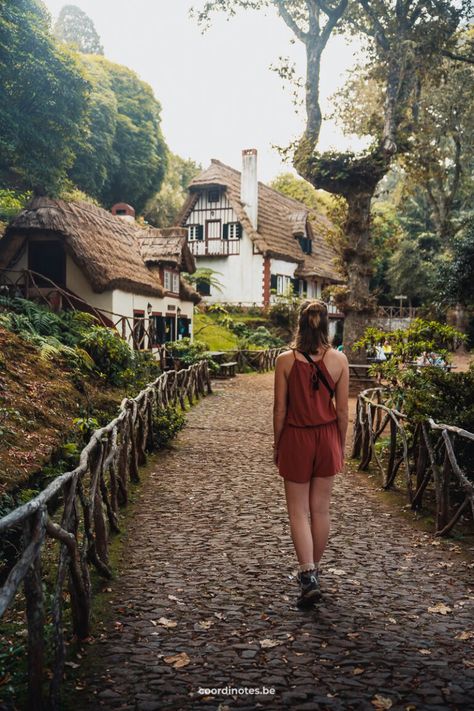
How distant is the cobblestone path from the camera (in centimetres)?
330

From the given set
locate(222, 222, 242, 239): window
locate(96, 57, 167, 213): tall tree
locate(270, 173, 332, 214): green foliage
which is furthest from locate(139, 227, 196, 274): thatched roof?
locate(270, 173, 332, 214): green foliage

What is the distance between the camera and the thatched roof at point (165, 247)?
85.2 feet

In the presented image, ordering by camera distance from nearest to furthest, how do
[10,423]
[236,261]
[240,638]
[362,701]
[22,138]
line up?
[362,701]
[240,638]
[10,423]
[22,138]
[236,261]

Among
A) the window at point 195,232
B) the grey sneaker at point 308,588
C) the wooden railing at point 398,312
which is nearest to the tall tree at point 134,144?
the window at point 195,232

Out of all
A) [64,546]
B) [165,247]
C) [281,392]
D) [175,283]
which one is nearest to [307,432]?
[281,392]

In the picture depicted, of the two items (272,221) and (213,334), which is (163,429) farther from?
(272,221)

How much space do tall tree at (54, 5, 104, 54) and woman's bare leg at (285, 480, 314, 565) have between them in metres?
62.0

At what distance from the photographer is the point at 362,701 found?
3166 millimetres

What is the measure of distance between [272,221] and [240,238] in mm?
3056

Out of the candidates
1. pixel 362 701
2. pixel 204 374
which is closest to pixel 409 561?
pixel 362 701

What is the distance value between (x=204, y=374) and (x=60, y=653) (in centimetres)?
1586

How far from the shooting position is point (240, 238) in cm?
3803

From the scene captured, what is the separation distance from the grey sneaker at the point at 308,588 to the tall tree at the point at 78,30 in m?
62.4

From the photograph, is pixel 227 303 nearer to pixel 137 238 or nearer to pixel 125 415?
pixel 137 238
